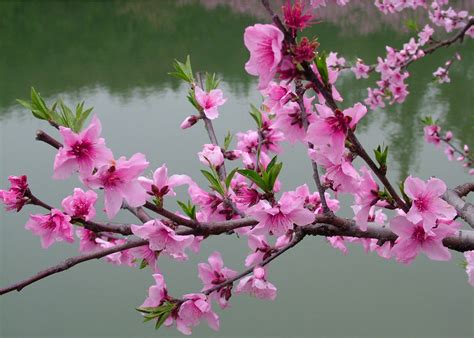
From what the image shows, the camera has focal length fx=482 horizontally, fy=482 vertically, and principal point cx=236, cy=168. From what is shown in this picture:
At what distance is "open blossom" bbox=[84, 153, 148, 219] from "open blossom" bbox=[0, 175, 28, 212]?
0.50 feet

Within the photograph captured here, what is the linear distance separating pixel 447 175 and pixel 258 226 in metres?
3.53

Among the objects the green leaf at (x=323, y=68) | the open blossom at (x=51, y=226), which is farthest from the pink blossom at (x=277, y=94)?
the open blossom at (x=51, y=226)

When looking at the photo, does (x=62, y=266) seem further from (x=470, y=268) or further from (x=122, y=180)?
(x=470, y=268)

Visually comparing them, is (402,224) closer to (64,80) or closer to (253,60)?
(253,60)

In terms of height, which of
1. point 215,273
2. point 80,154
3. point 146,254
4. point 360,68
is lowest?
point 360,68

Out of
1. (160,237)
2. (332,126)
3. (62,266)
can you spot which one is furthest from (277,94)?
(62,266)

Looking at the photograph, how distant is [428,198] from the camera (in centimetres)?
59

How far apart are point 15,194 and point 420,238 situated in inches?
21.9

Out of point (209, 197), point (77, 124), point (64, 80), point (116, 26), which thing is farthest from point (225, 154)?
point (116, 26)

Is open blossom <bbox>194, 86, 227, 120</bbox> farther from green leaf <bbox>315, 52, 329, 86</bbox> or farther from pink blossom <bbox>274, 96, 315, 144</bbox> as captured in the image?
green leaf <bbox>315, 52, 329, 86</bbox>

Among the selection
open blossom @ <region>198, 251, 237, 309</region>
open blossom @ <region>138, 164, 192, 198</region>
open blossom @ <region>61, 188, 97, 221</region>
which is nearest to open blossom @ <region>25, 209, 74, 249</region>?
open blossom @ <region>61, 188, 97, 221</region>

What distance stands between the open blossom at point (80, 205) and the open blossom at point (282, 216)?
0.84 feet

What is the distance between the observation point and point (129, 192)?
0.60 meters

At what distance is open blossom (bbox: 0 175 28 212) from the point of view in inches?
26.6
